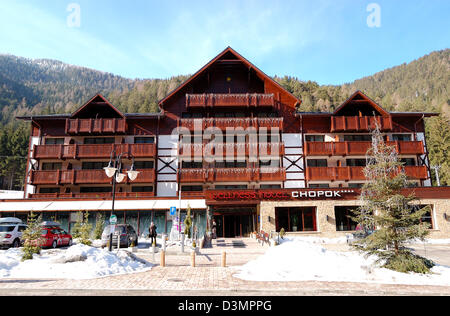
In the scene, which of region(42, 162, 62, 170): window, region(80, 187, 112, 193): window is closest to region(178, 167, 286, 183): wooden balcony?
region(80, 187, 112, 193): window

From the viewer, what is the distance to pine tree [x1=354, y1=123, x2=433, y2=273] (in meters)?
12.3

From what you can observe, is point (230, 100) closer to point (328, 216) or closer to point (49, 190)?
point (328, 216)

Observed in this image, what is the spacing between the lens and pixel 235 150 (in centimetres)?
Answer: 3123

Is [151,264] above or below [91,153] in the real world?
below

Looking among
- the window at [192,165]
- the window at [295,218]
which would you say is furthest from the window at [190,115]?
the window at [295,218]

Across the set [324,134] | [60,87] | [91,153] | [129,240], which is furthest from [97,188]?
[60,87]

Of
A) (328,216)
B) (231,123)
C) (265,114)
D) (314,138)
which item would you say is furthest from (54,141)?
(328,216)

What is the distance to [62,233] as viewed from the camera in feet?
73.3

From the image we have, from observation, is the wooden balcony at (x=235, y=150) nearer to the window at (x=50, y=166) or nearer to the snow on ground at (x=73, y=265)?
the window at (x=50, y=166)

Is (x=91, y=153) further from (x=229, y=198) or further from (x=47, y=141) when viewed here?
Result: (x=229, y=198)

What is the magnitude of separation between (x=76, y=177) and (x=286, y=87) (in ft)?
236

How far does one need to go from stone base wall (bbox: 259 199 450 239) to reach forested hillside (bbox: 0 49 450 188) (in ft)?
100

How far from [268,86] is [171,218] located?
18.5 metres
